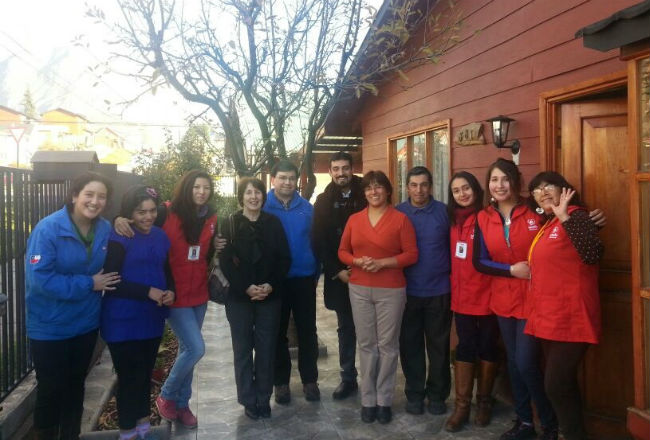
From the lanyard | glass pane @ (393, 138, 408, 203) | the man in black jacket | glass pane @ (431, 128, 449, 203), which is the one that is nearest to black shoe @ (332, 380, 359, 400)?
the man in black jacket

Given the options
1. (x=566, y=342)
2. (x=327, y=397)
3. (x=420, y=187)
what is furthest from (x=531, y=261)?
(x=327, y=397)

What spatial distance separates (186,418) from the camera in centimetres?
370

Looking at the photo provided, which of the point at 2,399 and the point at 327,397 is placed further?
the point at 327,397

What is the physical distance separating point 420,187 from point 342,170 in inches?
27.9

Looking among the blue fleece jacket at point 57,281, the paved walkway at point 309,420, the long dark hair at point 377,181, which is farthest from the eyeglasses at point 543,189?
the blue fleece jacket at point 57,281

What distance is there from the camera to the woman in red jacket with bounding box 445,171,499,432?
358cm

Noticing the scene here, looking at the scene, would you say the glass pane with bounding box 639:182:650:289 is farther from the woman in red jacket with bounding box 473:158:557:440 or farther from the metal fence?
the metal fence

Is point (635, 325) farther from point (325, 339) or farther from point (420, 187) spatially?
point (325, 339)

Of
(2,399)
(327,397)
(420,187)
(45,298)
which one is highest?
(420,187)

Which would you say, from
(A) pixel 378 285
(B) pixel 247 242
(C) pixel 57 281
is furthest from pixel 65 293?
(A) pixel 378 285

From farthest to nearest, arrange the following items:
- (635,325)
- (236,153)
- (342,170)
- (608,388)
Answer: (236,153)
(342,170)
(608,388)
(635,325)

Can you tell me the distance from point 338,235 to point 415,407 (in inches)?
56.6

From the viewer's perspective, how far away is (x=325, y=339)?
20.0 feet

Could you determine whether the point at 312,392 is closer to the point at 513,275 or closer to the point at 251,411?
the point at 251,411
